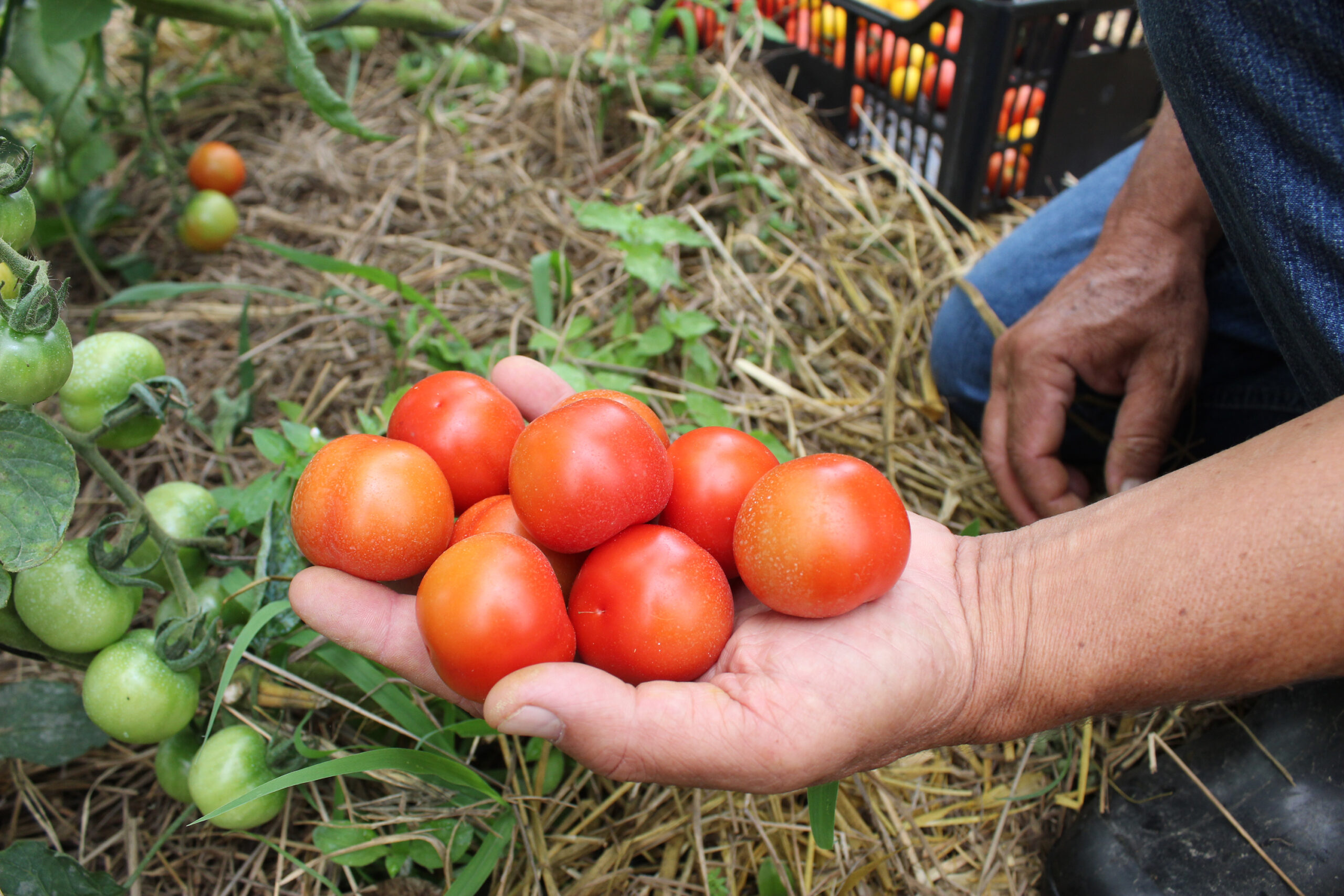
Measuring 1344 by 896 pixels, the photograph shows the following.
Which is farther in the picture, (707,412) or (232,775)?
(707,412)

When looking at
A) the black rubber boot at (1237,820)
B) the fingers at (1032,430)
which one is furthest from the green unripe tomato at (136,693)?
the fingers at (1032,430)

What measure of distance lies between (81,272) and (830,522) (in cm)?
252

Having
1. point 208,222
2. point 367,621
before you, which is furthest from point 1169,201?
point 208,222

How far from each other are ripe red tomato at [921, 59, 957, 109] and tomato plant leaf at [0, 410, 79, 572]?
2.42 metres

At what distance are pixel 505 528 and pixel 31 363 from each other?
2.16 ft

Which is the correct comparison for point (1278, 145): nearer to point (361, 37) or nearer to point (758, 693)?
point (758, 693)

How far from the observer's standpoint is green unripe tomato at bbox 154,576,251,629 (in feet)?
4.65

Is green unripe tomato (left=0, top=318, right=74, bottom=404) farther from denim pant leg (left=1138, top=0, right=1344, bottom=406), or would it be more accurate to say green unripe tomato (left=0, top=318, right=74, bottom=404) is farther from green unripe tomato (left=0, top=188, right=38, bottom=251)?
denim pant leg (left=1138, top=0, right=1344, bottom=406)

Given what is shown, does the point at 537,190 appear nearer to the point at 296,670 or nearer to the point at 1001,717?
the point at 296,670

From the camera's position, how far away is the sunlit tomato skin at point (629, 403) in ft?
4.68

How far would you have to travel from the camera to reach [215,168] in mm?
2629

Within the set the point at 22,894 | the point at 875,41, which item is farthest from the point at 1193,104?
the point at 22,894

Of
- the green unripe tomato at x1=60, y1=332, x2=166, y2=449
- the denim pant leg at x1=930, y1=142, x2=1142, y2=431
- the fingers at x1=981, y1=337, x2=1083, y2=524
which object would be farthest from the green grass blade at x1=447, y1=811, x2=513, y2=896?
the denim pant leg at x1=930, y1=142, x2=1142, y2=431

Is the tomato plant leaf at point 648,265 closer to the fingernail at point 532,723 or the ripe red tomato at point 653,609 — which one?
the ripe red tomato at point 653,609
